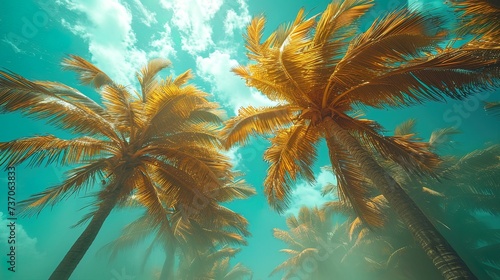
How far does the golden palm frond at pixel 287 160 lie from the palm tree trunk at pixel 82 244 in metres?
4.75

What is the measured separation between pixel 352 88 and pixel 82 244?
8029 millimetres

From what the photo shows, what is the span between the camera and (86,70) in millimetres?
8141

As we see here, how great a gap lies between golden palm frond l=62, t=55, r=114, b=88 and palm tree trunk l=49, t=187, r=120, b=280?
140 inches

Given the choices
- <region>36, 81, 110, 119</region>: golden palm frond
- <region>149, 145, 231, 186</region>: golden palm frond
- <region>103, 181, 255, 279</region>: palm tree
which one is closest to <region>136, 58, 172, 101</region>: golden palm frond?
<region>36, 81, 110, 119</region>: golden palm frond

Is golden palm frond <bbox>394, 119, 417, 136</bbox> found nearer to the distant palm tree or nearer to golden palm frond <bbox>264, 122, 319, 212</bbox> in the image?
golden palm frond <bbox>264, 122, 319, 212</bbox>

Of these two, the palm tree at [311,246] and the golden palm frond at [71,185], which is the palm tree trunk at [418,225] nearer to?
the golden palm frond at [71,185]

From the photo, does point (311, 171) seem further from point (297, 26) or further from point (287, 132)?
point (297, 26)

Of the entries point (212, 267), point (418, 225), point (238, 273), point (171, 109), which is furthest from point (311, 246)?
point (418, 225)

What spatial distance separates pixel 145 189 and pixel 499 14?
11400 mm

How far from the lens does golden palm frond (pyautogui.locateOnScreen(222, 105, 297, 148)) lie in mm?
7262

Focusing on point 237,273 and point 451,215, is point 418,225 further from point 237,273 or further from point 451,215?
point 237,273

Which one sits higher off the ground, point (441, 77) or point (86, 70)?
point (86, 70)

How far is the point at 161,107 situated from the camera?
310 inches

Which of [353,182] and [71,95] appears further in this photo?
[71,95]
